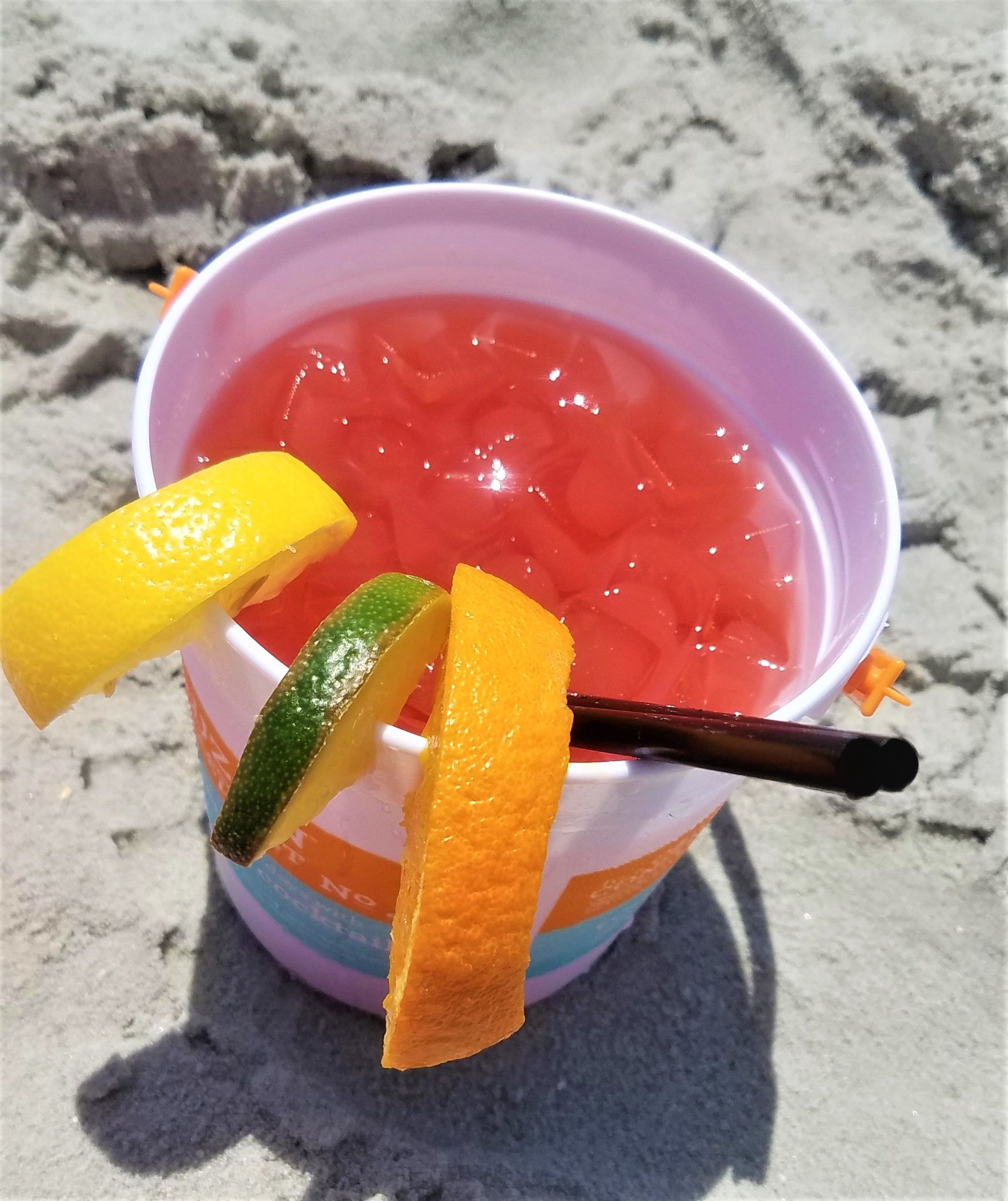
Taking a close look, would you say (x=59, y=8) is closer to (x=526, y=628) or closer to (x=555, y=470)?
(x=555, y=470)

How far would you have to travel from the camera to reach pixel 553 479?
121cm

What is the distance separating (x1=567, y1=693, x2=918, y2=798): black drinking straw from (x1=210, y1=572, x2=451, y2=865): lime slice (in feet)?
0.57

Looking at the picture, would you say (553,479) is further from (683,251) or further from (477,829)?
(477,829)

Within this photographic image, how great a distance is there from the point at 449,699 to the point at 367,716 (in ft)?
0.23

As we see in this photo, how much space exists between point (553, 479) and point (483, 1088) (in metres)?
0.78

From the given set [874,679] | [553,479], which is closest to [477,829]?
[874,679]

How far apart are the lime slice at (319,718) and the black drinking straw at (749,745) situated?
0.17 meters

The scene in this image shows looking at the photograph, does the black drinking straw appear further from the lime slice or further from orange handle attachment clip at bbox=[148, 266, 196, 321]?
orange handle attachment clip at bbox=[148, 266, 196, 321]

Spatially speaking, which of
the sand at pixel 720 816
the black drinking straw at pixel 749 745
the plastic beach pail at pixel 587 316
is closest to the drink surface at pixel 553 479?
the plastic beach pail at pixel 587 316

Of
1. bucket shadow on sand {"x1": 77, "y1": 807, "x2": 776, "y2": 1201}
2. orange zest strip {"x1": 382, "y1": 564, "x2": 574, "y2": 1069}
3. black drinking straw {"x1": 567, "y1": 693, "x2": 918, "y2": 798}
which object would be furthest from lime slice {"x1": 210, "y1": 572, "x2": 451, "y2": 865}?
bucket shadow on sand {"x1": 77, "y1": 807, "x2": 776, "y2": 1201}

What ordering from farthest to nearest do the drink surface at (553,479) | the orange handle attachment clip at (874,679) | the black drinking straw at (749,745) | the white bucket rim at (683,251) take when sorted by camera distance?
the drink surface at (553,479) < the orange handle attachment clip at (874,679) < the white bucket rim at (683,251) < the black drinking straw at (749,745)

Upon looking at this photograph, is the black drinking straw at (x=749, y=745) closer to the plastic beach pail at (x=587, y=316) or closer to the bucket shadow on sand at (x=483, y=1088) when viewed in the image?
the plastic beach pail at (x=587, y=316)

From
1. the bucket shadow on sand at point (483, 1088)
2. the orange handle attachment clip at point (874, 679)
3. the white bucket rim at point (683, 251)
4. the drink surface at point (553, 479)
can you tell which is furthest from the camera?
the bucket shadow on sand at point (483, 1088)

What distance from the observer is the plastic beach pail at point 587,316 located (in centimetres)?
90
